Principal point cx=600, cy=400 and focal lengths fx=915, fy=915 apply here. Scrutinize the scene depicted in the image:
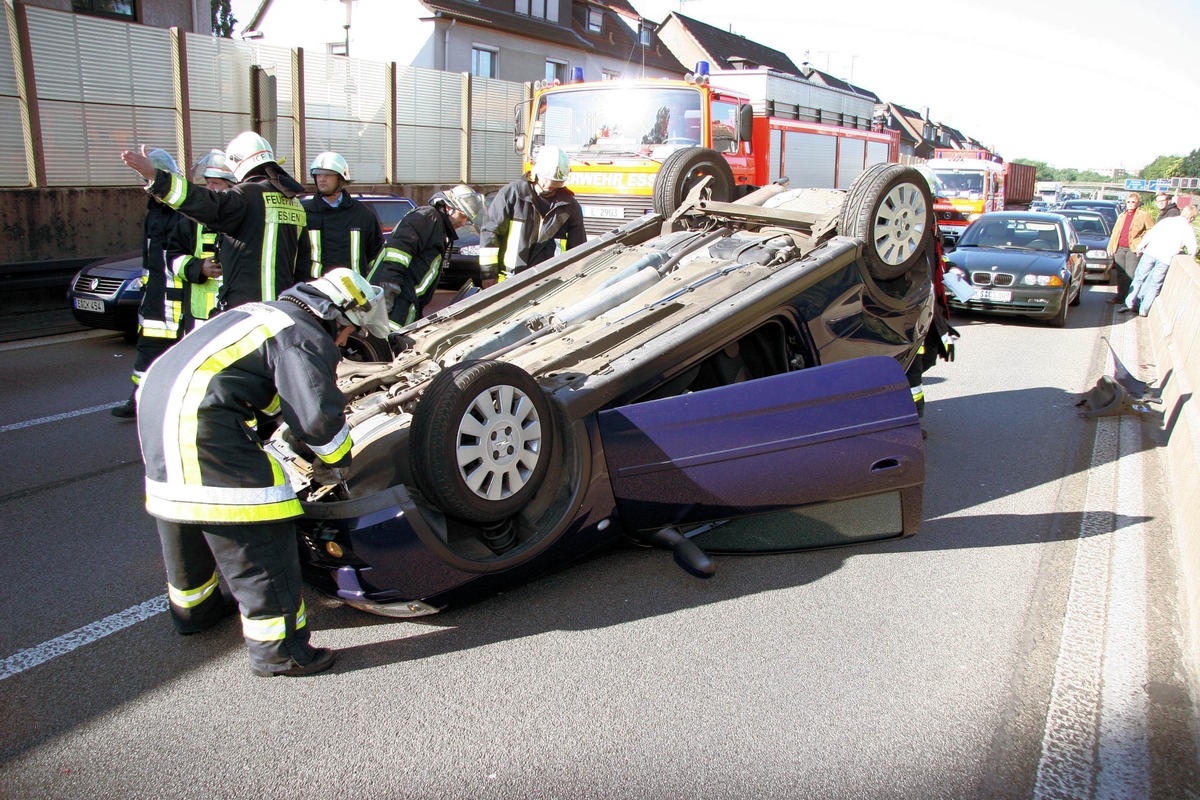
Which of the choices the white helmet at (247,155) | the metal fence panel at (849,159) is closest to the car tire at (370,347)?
the white helmet at (247,155)

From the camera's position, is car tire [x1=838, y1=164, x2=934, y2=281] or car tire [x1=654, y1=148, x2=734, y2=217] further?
car tire [x1=654, y1=148, x2=734, y2=217]

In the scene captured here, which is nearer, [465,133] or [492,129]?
[465,133]

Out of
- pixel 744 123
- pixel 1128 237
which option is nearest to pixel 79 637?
pixel 744 123

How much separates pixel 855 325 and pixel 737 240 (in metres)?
0.85

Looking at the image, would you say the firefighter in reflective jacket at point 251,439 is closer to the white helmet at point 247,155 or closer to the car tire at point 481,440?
the car tire at point 481,440

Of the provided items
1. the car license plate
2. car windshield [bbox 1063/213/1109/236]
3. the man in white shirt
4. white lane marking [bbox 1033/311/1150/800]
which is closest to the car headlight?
the man in white shirt

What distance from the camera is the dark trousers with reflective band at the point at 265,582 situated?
3.00 m

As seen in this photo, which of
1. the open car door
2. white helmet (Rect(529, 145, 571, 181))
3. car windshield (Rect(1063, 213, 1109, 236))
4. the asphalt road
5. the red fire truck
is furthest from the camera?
car windshield (Rect(1063, 213, 1109, 236))

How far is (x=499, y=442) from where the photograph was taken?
3.34 meters

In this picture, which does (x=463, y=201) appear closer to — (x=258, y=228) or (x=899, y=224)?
(x=258, y=228)

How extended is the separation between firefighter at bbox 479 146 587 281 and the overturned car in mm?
1697

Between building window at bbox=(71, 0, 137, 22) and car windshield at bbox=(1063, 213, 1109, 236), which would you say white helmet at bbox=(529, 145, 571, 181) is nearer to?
building window at bbox=(71, 0, 137, 22)

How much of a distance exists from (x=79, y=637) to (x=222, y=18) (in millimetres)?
43221

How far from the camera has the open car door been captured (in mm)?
3633
